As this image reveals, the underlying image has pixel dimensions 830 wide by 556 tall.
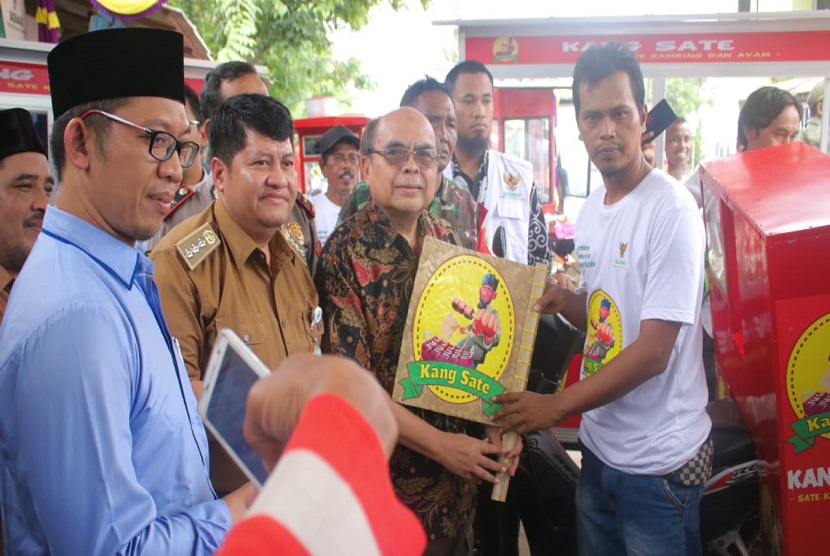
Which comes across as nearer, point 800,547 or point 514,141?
point 800,547

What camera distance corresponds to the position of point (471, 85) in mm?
3660

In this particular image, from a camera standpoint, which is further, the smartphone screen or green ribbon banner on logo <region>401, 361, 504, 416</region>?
green ribbon banner on logo <region>401, 361, 504, 416</region>

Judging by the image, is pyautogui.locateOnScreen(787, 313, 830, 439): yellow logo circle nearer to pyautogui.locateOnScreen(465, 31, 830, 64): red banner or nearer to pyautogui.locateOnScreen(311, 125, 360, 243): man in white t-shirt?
pyautogui.locateOnScreen(465, 31, 830, 64): red banner

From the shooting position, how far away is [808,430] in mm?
1934

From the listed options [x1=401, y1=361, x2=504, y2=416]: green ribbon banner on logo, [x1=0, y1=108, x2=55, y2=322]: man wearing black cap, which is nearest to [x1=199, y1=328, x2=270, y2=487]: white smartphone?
[x1=401, y1=361, x2=504, y2=416]: green ribbon banner on logo

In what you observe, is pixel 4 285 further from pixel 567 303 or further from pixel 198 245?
pixel 567 303

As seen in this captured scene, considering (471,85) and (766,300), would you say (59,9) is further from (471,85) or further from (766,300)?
(766,300)

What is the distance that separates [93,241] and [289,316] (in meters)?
0.84

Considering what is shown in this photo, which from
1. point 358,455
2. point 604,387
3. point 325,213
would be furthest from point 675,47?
point 358,455

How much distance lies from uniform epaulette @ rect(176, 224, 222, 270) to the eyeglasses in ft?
2.08

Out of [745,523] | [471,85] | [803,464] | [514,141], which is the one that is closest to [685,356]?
[803,464]

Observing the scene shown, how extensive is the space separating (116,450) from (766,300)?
178 cm

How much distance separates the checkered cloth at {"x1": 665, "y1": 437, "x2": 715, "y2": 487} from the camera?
2084 millimetres

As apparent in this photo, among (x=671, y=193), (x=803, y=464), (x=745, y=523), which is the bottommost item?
(x=745, y=523)
